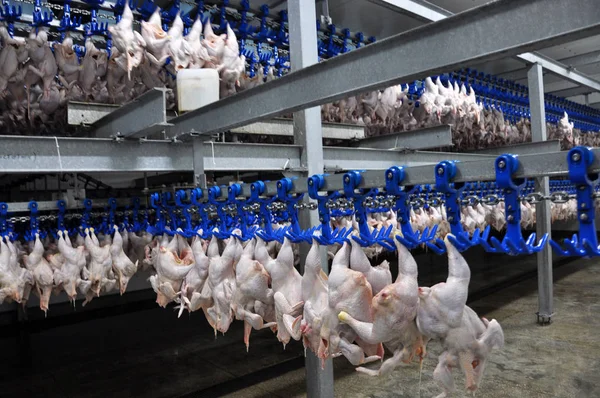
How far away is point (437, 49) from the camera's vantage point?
151 cm

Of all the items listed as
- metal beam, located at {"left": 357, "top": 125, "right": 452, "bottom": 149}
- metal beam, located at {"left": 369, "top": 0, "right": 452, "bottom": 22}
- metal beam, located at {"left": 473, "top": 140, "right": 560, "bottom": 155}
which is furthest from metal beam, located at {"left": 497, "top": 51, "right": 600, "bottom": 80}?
metal beam, located at {"left": 357, "top": 125, "right": 452, "bottom": 149}

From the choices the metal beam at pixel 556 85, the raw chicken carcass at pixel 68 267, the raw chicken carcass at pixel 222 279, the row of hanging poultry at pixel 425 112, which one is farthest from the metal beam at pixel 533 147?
the raw chicken carcass at pixel 68 267

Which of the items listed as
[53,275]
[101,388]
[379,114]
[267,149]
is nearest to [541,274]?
[379,114]

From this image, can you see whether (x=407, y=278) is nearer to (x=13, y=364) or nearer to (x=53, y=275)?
(x=53, y=275)

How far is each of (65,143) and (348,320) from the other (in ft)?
6.33

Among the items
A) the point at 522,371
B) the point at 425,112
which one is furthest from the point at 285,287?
the point at 522,371

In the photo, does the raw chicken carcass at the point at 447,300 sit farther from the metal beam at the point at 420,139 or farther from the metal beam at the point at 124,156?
the metal beam at the point at 420,139

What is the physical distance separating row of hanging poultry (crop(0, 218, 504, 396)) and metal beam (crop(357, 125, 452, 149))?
7.29 ft

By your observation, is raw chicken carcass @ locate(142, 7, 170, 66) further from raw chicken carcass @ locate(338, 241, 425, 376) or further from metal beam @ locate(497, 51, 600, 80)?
metal beam @ locate(497, 51, 600, 80)

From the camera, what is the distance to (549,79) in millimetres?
9422

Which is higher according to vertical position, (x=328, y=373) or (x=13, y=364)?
(x=328, y=373)

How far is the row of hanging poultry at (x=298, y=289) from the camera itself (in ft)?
5.16

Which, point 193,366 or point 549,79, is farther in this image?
point 549,79

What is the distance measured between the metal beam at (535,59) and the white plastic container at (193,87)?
2089mm
